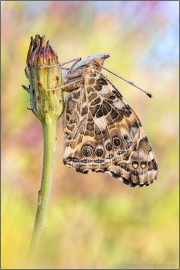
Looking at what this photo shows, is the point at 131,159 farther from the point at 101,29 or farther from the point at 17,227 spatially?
the point at 101,29

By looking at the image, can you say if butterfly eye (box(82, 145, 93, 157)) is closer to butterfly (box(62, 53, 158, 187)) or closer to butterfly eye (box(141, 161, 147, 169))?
butterfly (box(62, 53, 158, 187))

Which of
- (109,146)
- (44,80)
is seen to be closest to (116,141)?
(109,146)

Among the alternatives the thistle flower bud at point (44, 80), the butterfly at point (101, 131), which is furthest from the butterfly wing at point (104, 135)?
the thistle flower bud at point (44, 80)

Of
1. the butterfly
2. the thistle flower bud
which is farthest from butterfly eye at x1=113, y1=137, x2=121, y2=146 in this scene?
the thistle flower bud

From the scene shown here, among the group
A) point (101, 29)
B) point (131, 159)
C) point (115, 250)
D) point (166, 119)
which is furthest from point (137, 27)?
point (131, 159)

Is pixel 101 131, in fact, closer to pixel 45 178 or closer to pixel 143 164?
pixel 143 164

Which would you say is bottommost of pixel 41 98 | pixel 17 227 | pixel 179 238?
pixel 179 238
